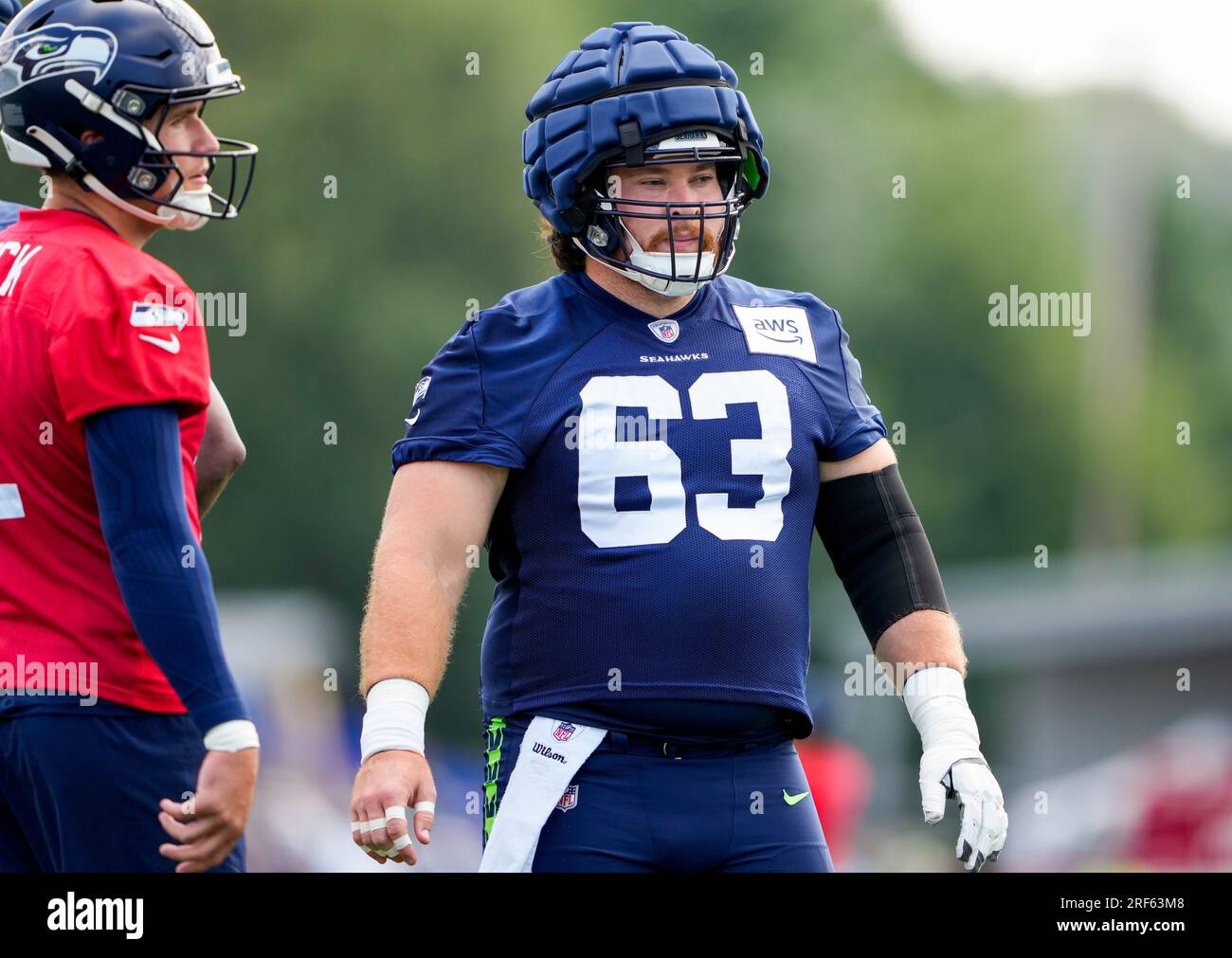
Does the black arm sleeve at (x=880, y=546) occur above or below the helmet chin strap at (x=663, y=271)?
below

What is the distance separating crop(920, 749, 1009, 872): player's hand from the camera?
12.9 feet

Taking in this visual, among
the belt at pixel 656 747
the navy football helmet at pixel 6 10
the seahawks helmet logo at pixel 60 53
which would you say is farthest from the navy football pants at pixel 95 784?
the navy football helmet at pixel 6 10

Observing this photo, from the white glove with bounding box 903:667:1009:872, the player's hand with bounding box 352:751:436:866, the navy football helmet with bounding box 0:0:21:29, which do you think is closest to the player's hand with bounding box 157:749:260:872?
the player's hand with bounding box 352:751:436:866

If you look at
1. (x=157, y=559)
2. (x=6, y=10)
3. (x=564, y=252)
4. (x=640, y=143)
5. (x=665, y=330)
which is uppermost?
(x=6, y=10)

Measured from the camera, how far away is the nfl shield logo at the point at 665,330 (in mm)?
4164

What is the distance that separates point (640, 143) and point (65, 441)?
54.4 inches

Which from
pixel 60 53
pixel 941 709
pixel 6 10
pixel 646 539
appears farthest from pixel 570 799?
pixel 6 10

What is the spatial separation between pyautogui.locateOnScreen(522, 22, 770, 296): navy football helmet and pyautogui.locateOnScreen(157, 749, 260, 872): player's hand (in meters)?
1.38

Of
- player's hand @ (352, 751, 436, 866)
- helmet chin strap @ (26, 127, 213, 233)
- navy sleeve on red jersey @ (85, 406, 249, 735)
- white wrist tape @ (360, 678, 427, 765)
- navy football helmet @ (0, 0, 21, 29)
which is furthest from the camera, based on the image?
navy football helmet @ (0, 0, 21, 29)

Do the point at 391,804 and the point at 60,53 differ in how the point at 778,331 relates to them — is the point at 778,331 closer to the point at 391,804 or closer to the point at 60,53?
the point at 391,804

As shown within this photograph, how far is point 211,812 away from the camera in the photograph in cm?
358

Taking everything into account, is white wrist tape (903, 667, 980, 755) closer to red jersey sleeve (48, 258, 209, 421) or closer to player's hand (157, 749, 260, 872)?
player's hand (157, 749, 260, 872)

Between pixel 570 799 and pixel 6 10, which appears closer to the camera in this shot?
pixel 570 799

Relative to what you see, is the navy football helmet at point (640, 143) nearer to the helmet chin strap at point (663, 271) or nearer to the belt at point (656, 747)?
the helmet chin strap at point (663, 271)
